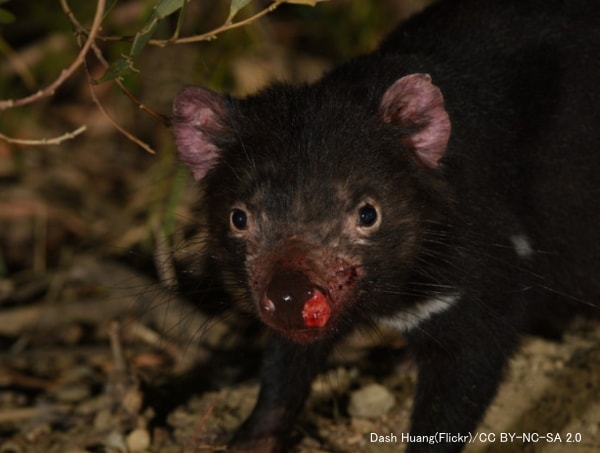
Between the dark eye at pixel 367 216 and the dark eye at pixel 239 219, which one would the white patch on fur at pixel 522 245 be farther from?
the dark eye at pixel 239 219

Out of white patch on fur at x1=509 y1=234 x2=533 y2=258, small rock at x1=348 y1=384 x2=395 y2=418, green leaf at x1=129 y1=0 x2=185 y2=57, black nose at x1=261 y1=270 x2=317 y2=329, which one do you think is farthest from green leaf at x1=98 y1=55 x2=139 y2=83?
small rock at x1=348 y1=384 x2=395 y2=418

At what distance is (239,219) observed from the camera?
3506 millimetres

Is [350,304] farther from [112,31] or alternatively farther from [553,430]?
[112,31]

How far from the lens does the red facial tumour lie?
3.08 m

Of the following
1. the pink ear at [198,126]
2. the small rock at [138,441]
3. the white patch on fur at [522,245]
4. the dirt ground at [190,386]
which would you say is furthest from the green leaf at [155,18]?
the small rock at [138,441]

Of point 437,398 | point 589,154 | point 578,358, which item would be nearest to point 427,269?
point 437,398

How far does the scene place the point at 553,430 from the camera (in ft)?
13.3

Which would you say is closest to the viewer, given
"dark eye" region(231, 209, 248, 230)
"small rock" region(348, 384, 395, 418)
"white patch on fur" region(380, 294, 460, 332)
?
"dark eye" region(231, 209, 248, 230)

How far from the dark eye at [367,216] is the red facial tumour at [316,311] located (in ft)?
1.15

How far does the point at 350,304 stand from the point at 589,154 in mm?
1162

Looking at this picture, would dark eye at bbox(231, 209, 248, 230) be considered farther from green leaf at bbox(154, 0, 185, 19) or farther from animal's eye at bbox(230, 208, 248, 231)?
green leaf at bbox(154, 0, 185, 19)

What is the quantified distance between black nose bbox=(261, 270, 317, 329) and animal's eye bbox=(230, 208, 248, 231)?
0.41 meters

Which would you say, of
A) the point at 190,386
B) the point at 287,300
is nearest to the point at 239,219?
the point at 287,300

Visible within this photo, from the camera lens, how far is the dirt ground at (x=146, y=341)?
13.9 feet
